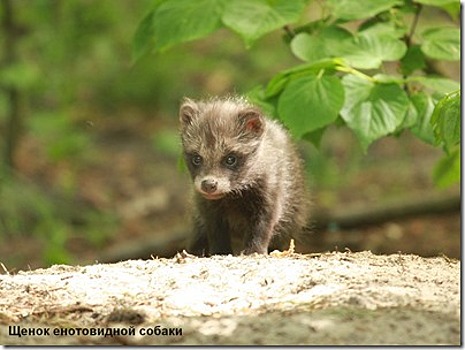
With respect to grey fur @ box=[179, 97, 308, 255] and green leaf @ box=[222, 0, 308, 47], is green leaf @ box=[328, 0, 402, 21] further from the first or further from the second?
grey fur @ box=[179, 97, 308, 255]

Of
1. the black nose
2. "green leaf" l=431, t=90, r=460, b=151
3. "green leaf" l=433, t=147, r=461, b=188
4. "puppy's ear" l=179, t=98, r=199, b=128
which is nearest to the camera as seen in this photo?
"green leaf" l=431, t=90, r=460, b=151

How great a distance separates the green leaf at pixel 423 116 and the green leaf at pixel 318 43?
0.63 meters

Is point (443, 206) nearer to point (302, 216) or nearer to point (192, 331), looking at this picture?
point (302, 216)

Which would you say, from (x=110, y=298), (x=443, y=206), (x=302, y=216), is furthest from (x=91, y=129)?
(x=110, y=298)

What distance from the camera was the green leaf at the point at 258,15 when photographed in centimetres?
627

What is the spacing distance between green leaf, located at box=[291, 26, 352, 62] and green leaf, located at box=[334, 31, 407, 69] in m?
0.06

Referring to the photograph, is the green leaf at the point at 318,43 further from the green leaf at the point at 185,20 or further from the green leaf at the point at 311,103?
A: the green leaf at the point at 185,20

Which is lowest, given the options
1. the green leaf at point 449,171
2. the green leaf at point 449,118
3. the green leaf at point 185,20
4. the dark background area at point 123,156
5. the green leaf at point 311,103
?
the dark background area at point 123,156

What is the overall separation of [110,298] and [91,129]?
1020 cm

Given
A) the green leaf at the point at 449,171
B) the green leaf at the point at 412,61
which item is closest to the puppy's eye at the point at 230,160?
the green leaf at the point at 412,61

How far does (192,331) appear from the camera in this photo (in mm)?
4305

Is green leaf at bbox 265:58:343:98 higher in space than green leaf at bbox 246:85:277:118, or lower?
higher

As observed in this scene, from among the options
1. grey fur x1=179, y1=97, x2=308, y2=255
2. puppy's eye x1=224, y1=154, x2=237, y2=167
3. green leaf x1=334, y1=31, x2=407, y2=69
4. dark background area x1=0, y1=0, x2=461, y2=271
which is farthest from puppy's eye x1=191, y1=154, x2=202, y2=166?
dark background area x1=0, y1=0, x2=461, y2=271

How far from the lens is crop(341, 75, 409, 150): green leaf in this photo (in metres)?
6.02
